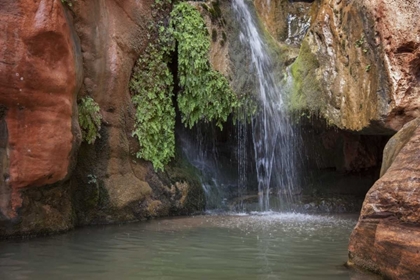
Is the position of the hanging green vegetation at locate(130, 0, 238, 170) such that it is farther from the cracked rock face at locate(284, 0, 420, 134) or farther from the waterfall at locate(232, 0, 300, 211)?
the cracked rock face at locate(284, 0, 420, 134)

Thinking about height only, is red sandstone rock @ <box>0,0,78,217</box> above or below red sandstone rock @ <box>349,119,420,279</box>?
above

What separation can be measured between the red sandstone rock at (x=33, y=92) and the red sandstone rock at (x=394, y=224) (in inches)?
193

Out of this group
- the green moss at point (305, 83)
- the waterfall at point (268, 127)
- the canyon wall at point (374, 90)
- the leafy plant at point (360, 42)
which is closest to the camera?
the canyon wall at point (374, 90)

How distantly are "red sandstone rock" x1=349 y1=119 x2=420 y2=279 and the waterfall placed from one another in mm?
6029

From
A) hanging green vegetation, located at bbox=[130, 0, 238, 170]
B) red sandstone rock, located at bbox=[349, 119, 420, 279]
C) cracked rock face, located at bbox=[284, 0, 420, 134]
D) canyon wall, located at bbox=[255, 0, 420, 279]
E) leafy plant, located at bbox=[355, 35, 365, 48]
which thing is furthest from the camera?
hanging green vegetation, located at bbox=[130, 0, 238, 170]

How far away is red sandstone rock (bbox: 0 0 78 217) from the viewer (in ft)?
23.3

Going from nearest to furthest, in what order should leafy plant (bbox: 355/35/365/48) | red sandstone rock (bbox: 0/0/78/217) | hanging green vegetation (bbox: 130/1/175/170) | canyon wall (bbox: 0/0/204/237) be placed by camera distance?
1. red sandstone rock (bbox: 0/0/78/217)
2. canyon wall (bbox: 0/0/204/237)
3. leafy plant (bbox: 355/35/365/48)
4. hanging green vegetation (bbox: 130/1/175/170)

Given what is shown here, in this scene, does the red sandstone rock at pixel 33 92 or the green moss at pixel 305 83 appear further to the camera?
the green moss at pixel 305 83

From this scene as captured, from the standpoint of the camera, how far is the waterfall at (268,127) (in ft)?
37.1

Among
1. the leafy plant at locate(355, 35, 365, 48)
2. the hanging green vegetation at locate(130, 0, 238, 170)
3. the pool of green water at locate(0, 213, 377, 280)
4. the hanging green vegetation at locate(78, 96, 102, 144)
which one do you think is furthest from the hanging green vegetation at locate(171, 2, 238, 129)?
the pool of green water at locate(0, 213, 377, 280)

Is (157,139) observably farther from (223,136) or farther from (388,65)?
(388,65)

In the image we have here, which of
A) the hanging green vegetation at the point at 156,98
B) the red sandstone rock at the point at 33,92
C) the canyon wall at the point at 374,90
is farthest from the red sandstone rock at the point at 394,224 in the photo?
the hanging green vegetation at the point at 156,98

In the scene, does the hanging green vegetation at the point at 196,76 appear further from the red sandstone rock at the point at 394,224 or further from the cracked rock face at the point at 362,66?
the red sandstone rock at the point at 394,224

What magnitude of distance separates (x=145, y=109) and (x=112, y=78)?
109 centimetres
